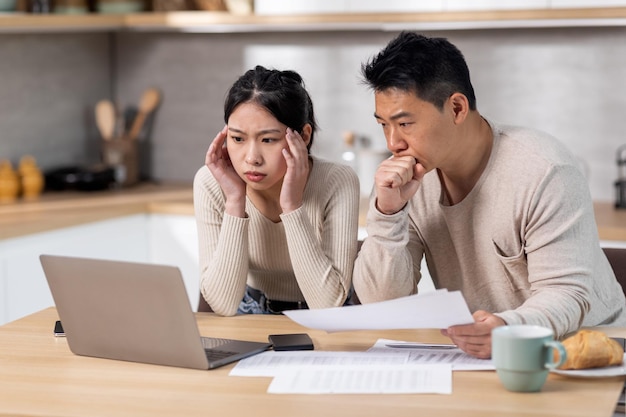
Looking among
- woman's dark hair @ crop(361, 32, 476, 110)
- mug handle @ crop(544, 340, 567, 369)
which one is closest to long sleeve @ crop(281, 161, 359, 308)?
woman's dark hair @ crop(361, 32, 476, 110)

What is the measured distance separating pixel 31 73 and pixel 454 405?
2.95 metres

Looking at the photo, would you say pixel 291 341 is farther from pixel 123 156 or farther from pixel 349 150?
pixel 123 156

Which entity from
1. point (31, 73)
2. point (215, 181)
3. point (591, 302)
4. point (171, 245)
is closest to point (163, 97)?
point (31, 73)

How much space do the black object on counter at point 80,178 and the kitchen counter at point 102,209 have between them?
29 millimetres

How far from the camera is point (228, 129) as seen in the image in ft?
7.39

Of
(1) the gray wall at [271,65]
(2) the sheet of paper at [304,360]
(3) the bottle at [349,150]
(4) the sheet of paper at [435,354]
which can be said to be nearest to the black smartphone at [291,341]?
(2) the sheet of paper at [304,360]

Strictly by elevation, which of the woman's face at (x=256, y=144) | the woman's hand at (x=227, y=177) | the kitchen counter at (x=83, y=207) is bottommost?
the kitchen counter at (x=83, y=207)

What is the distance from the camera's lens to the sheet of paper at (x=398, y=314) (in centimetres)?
163

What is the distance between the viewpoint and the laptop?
5.45 ft

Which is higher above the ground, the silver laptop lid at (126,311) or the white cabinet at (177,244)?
the silver laptop lid at (126,311)

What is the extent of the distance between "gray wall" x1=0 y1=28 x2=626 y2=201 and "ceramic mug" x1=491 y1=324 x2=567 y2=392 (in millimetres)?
2353

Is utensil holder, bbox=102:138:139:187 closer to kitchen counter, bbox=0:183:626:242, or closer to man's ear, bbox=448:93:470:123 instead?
kitchen counter, bbox=0:183:626:242

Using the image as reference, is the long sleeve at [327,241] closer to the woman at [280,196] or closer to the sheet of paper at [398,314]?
the woman at [280,196]

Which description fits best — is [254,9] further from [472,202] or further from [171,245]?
[472,202]
